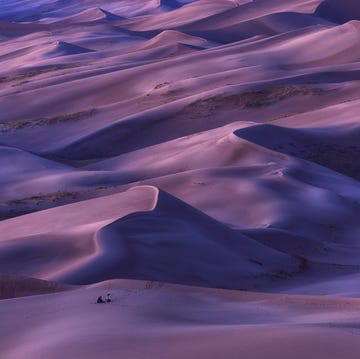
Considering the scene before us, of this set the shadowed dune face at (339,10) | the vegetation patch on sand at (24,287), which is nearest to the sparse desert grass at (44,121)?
the vegetation patch on sand at (24,287)

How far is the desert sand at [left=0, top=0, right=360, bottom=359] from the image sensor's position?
3.67 m

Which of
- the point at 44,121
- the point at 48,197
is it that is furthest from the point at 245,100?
the point at 48,197

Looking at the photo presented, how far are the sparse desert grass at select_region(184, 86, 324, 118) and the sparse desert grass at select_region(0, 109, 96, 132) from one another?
237 centimetres

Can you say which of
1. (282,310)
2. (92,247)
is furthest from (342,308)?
(92,247)

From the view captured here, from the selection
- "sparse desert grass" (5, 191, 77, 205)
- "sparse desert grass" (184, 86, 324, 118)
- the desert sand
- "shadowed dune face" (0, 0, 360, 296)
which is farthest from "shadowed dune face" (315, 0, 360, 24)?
"sparse desert grass" (5, 191, 77, 205)

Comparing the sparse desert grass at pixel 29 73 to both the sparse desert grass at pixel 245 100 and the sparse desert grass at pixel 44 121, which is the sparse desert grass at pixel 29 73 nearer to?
the sparse desert grass at pixel 44 121

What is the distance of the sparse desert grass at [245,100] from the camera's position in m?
16.2

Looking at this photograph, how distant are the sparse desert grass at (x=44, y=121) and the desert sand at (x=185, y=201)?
6cm

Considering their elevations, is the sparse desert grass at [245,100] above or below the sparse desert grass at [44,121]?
above

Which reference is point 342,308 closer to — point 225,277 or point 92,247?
point 225,277

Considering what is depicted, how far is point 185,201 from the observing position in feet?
31.6

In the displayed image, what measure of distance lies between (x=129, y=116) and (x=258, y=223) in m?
8.22

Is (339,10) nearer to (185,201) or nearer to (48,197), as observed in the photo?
(48,197)

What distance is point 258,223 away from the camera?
8.63m
